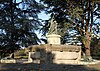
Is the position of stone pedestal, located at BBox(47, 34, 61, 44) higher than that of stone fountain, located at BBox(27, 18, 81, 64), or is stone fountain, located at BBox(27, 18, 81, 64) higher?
stone pedestal, located at BBox(47, 34, 61, 44)

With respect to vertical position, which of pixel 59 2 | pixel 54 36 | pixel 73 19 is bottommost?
pixel 54 36

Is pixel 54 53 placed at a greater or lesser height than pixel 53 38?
lesser

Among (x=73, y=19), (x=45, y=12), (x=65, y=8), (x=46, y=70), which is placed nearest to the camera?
(x=46, y=70)

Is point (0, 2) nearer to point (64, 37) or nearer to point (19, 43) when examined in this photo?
point (19, 43)

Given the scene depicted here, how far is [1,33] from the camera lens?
109 ft

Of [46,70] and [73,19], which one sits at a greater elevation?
[73,19]

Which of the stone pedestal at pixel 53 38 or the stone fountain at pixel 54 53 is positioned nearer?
the stone fountain at pixel 54 53

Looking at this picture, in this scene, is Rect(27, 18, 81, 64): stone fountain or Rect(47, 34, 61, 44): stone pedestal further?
Rect(47, 34, 61, 44): stone pedestal

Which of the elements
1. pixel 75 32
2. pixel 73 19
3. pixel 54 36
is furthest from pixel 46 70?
pixel 75 32

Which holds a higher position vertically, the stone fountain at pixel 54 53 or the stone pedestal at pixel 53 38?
the stone pedestal at pixel 53 38

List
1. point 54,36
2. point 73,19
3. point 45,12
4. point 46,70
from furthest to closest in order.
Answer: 1. point 45,12
2. point 73,19
3. point 54,36
4. point 46,70

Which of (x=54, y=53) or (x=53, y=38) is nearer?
(x=54, y=53)

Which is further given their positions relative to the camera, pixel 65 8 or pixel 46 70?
pixel 65 8

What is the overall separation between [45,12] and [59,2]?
332cm
